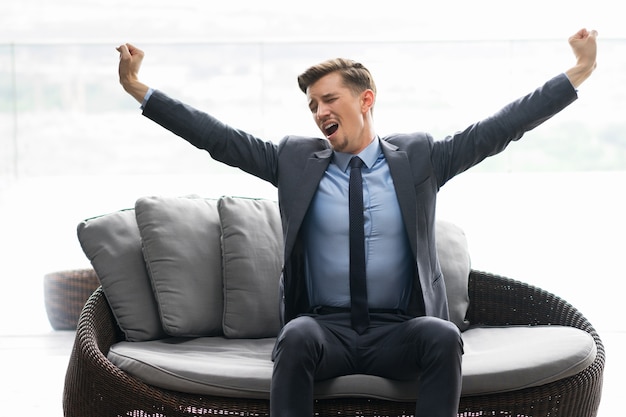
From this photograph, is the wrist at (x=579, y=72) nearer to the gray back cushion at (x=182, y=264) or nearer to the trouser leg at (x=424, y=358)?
the trouser leg at (x=424, y=358)

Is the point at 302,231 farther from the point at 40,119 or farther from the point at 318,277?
the point at 40,119

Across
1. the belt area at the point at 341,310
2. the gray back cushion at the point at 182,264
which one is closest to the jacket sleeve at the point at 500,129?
the belt area at the point at 341,310

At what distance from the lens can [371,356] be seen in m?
2.60

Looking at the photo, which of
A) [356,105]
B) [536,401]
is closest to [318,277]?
[356,105]

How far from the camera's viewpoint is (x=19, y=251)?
5.70 meters

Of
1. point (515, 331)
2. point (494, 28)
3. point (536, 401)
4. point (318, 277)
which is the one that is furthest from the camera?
point (494, 28)

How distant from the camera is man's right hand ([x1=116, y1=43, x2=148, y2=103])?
2613 millimetres

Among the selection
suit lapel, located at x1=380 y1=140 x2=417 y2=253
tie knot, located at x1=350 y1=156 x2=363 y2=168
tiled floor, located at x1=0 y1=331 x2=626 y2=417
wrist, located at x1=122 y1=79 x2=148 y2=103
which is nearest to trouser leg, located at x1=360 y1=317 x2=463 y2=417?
suit lapel, located at x1=380 y1=140 x2=417 y2=253

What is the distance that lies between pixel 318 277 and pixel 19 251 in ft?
11.3

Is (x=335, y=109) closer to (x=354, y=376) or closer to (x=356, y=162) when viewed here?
(x=356, y=162)

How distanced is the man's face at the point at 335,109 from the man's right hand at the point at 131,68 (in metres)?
0.49

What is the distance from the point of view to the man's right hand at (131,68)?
261 centimetres

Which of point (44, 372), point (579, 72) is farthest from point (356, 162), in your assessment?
point (44, 372)

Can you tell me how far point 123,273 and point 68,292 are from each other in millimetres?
2022
